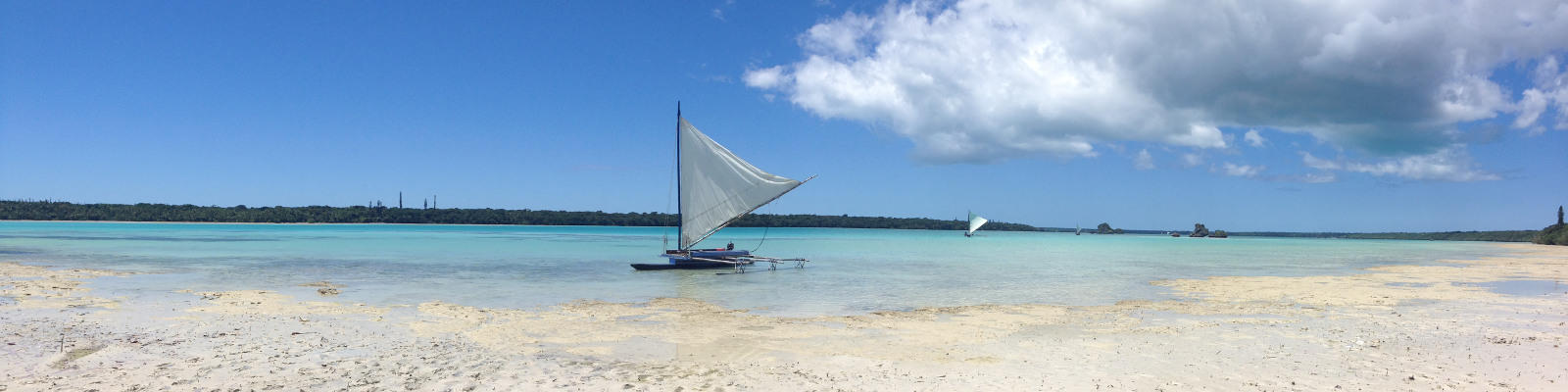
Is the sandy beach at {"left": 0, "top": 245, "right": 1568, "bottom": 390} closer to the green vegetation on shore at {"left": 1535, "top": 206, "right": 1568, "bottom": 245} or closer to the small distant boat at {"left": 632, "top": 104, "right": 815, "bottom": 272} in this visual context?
the small distant boat at {"left": 632, "top": 104, "right": 815, "bottom": 272}

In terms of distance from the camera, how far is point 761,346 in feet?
38.5

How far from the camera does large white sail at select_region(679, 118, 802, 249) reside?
2781 centimetres

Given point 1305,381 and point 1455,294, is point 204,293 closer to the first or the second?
point 1305,381

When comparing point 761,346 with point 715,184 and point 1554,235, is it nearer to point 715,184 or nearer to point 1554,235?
point 715,184

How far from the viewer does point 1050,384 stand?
29.6ft

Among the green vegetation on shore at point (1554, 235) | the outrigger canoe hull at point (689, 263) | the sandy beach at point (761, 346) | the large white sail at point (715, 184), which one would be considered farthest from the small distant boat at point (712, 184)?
the green vegetation on shore at point (1554, 235)

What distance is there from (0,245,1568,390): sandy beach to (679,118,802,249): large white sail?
33.9ft

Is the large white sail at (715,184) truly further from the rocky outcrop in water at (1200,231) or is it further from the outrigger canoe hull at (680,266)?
the rocky outcrop in water at (1200,231)

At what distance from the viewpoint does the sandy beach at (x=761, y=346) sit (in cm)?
903

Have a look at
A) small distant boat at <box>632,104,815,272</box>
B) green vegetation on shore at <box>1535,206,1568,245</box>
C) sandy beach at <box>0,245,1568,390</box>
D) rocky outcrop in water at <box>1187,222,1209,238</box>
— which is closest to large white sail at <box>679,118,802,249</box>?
small distant boat at <box>632,104,815,272</box>

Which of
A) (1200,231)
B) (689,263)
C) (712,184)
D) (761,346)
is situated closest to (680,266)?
(689,263)

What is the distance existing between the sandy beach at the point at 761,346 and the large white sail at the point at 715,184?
10325 mm

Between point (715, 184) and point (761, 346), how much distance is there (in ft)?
55.1

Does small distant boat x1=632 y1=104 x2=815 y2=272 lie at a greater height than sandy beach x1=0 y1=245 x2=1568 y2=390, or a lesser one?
greater
